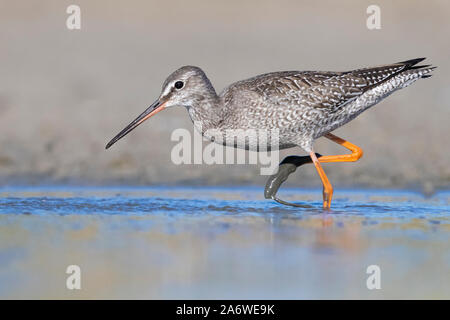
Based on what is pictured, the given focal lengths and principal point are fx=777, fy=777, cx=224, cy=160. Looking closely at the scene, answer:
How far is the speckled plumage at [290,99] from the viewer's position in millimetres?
9016

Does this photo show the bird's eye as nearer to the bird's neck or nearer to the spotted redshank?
the spotted redshank

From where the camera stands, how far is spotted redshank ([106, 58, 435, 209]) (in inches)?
355

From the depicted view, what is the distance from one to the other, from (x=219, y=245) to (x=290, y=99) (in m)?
2.70

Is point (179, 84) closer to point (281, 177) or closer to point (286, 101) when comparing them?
point (286, 101)

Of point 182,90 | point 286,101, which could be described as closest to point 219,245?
point 286,101

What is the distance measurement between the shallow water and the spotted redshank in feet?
2.89

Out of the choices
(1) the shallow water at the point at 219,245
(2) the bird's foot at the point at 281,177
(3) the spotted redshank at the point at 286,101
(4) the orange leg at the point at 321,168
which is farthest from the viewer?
(2) the bird's foot at the point at 281,177

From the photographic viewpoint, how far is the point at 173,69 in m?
14.1

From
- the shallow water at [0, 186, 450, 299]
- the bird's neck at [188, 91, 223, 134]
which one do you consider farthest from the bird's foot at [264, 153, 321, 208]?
the bird's neck at [188, 91, 223, 134]

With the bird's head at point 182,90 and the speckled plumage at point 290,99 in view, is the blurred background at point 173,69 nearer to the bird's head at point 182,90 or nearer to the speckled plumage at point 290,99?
the speckled plumage at point 290,99

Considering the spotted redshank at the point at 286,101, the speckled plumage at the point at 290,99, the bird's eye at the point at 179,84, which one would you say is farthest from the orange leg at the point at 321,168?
the bird's eye at the point at 179,84

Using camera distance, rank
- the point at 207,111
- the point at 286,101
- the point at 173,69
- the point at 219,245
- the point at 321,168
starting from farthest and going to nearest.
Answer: the point at 173,69 < the point at 321,168 < the point at 207,111 < the point at 286,101 < the point at 219,245

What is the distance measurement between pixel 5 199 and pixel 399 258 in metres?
4.98
